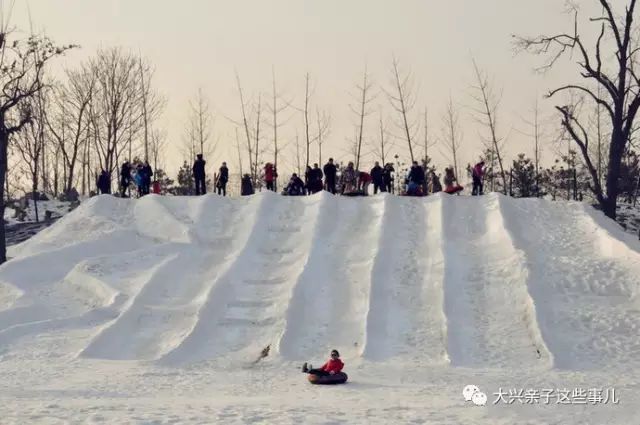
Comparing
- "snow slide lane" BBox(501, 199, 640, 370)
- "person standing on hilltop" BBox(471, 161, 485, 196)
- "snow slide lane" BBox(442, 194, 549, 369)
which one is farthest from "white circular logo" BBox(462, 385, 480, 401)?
"person standing on hilltop" BBox(471, 161, 485, 196)

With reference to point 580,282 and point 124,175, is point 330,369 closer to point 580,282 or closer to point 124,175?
point 580,282

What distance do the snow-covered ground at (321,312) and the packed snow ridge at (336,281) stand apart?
0.06m

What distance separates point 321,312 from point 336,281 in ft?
5.01

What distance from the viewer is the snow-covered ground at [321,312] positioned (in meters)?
12.5

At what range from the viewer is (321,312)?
18375mm

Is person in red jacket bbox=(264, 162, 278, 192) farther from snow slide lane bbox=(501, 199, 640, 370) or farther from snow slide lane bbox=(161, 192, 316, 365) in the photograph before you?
snow slide lane bbox=(501, 199, 640, 370)

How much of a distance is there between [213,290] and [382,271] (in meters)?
4.00

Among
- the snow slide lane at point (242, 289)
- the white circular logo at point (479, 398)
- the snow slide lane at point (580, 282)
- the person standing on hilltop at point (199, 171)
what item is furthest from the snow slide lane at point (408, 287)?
the person standing on hilltop at point (199, 171)

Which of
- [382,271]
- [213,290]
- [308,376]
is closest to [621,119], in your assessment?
[382,271]

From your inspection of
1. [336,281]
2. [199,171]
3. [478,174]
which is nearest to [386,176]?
[478,174]

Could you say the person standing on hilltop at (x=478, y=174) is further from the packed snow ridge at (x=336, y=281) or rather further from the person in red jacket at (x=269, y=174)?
the person in red jacket at (x=269, y=174)

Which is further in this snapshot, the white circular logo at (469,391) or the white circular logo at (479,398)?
→ the white circular logo at (469,391)

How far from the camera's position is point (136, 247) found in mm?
22484

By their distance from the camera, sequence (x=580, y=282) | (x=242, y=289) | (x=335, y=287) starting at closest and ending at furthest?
(x=580, y=282), (x=335, y=287), (x=242, y=289)
